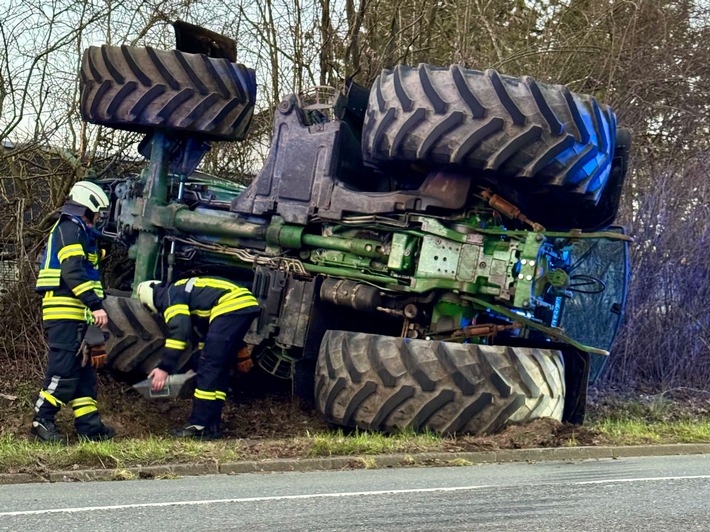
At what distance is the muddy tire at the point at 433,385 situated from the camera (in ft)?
26.0

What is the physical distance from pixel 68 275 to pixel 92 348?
0.58 meters

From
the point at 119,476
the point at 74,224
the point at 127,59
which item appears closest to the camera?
the point at 119,476

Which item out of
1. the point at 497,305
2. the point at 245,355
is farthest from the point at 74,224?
the point at 497,305

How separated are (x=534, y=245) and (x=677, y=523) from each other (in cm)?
343

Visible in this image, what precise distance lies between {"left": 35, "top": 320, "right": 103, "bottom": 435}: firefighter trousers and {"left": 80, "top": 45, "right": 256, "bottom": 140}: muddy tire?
239 cm

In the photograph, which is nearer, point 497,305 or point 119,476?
point 119,476

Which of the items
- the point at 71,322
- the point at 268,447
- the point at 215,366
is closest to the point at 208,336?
the point at 215,366

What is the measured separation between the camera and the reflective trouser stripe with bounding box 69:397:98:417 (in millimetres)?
8156

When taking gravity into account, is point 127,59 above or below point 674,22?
below

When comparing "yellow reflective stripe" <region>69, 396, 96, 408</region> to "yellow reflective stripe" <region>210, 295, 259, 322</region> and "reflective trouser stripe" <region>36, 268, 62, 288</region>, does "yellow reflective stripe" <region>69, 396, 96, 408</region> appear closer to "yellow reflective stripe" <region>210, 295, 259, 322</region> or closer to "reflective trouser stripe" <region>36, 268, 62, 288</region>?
"reflective trouser stripe" <region>36, 268, 62, 288</region>

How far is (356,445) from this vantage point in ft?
24.2

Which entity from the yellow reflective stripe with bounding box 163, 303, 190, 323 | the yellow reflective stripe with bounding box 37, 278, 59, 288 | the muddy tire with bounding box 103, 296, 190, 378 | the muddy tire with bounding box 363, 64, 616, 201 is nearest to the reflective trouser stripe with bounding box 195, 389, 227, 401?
the yellow reflective stripe with bounding box 163, 303, 190, 323

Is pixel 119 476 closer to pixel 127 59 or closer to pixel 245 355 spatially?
pixel 245 355

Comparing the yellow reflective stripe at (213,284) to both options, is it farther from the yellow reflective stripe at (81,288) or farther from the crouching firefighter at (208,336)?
the yellow reflective stripe at (81,288)
